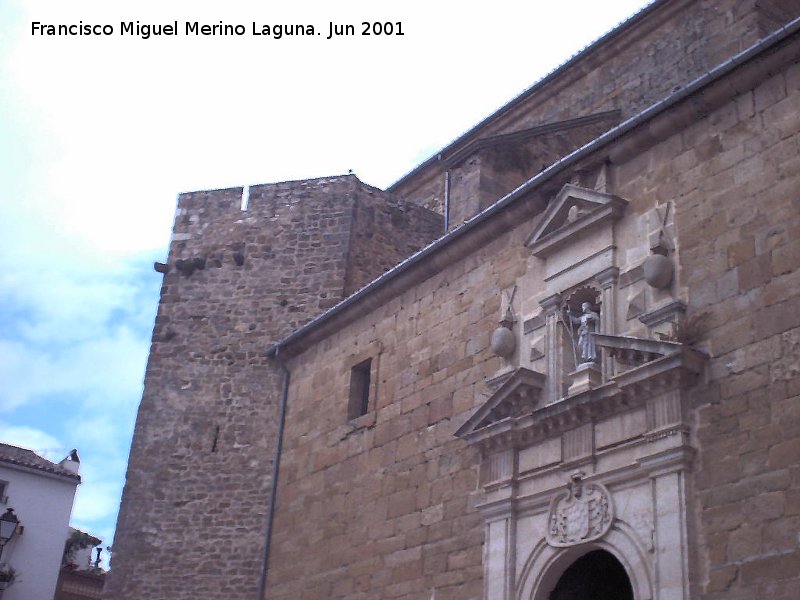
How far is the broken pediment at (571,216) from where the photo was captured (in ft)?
27.1

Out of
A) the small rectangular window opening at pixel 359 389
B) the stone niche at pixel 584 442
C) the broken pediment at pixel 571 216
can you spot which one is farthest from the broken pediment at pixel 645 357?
the small rectangular window opening at pixel 359 389

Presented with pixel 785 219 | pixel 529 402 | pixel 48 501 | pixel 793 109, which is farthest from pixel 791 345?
pixel 48 501

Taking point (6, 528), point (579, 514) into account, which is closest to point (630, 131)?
point (579, 514)

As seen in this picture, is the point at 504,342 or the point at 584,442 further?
the point at 504,342

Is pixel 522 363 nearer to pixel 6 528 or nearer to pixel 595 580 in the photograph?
pixel 595 580

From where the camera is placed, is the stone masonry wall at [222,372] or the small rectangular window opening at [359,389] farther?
the stone masonry wall at [222,372]

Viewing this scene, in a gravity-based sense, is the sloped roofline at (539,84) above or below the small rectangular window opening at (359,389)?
above

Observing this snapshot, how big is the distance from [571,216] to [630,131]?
833 millimetres

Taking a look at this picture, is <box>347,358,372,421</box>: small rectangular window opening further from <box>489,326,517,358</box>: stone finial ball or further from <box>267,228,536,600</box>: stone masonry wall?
<box>489,326,517,358</box>: stone finial ball

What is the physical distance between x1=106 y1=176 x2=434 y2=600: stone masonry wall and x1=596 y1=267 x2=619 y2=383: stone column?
5571mm

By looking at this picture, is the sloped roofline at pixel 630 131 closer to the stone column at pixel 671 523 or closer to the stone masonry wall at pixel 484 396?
the stone masonry wall at pixel 484 396

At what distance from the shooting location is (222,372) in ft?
44.3

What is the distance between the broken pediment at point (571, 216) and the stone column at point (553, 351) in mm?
499

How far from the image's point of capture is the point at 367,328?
11266mm
